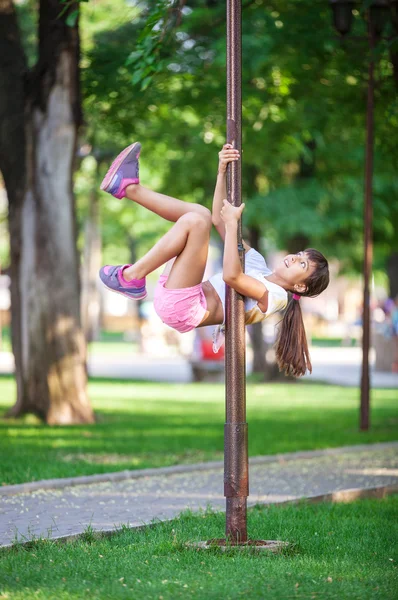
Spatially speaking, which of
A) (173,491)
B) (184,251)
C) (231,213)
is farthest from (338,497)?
(231,213)

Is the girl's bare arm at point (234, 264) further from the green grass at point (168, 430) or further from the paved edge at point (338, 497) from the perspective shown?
the green grass at point (168, 430)

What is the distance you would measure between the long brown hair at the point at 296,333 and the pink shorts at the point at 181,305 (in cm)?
58

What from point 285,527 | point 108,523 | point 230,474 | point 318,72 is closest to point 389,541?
point 285,527

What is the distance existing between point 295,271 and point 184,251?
78 cm

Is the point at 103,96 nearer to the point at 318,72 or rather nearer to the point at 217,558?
the point at 318,72

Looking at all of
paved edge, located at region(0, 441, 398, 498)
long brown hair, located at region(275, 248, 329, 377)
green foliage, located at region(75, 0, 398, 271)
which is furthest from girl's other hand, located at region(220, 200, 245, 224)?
paved edge, located at region(0, 441, 398, 498)

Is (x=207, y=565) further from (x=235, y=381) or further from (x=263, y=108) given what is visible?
(x=263, y=108)

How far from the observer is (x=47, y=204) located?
1437 centimetres

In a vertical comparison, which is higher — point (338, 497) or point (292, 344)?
point (292, 344)

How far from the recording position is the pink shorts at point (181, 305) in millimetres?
6520

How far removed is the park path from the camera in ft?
24.2

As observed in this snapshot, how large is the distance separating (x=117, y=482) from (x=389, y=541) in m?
3.27

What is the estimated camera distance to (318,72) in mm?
16109

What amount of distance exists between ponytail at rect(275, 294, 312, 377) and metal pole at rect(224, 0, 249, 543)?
0.46 meters
